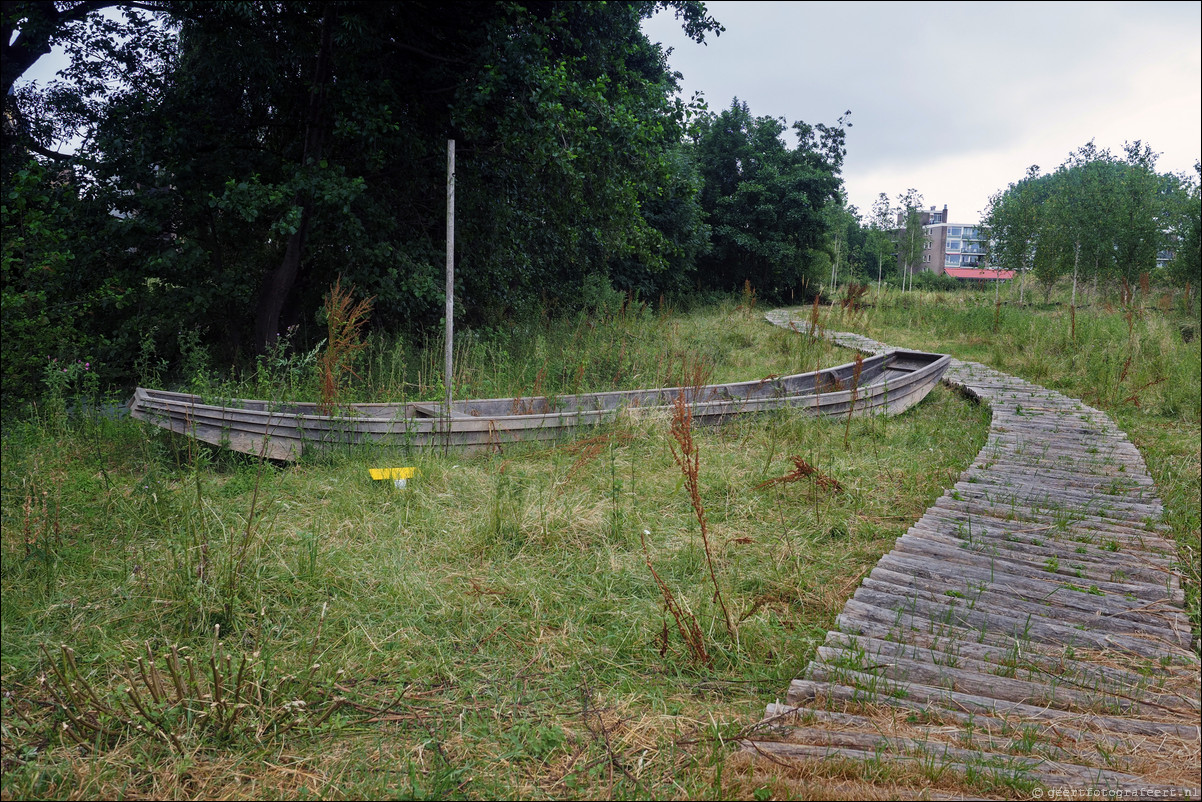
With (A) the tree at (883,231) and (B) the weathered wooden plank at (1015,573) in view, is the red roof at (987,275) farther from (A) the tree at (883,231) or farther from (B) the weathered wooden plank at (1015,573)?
(B) the weathered wooden plank at (1015,573)

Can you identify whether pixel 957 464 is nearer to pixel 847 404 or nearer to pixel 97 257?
pixel 847 404

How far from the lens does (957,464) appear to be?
576 cm

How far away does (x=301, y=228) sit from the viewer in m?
8.52

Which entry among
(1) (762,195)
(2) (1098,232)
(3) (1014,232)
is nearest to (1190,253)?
(2) (1098,232)

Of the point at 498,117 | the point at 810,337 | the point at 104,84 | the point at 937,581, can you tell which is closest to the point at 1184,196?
the point at 810,337

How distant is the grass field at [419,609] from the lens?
2.20m

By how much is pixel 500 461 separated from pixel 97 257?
5856 mm

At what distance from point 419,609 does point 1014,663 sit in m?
2.46

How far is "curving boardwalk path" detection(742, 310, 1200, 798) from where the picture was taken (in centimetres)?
209

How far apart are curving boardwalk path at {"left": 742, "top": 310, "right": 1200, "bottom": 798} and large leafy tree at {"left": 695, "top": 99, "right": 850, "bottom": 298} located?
68.0 ft

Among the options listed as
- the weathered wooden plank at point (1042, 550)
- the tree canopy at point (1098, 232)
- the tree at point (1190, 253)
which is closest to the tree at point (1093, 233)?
the tree canopy at point (1098, 232)

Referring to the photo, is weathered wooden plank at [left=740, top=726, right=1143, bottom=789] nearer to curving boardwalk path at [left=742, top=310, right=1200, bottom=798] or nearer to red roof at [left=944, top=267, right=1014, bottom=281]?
curving boardwalk path at [left=742, top=310, right=1200, bottom=798]

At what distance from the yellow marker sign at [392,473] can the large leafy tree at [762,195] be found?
2055cm

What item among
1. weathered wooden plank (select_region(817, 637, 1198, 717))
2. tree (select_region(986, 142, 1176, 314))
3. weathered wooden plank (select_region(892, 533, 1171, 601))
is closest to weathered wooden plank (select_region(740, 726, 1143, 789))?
weathered wooden plank (select_region(817, 637, 1198, 717))
